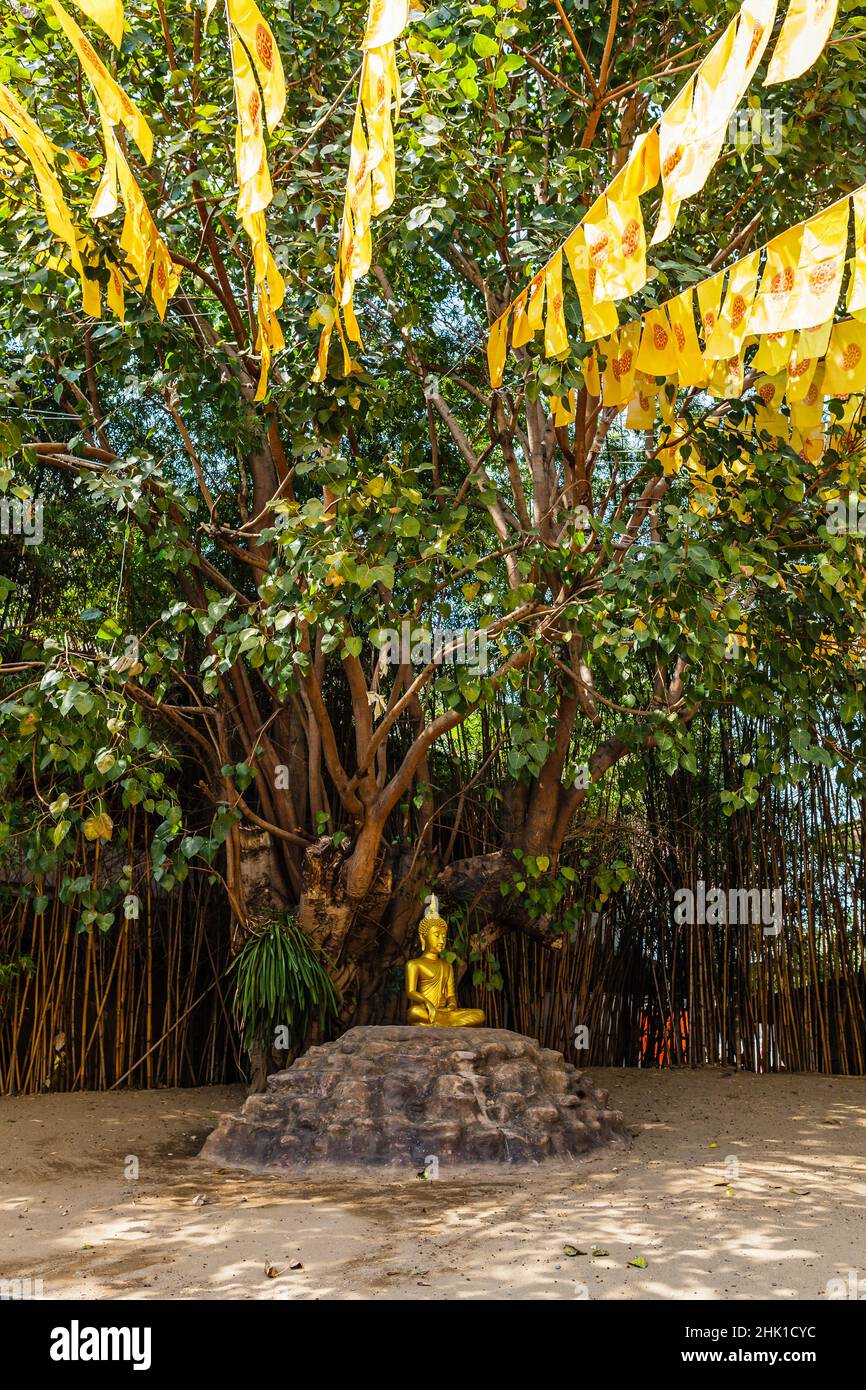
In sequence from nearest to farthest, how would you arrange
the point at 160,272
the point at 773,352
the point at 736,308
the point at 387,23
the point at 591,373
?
1. the point at 387,23
2. the point at 736,308
3. the point at 773,352
4. the point at 160,272
5. the point at 591,373

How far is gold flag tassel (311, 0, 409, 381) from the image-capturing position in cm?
155

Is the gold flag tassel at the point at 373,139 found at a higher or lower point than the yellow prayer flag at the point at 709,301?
lower

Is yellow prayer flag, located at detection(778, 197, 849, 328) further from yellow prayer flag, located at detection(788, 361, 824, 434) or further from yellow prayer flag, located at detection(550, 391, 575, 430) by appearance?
yellow prayer flag, located at detection(550, 391, 575, 430)

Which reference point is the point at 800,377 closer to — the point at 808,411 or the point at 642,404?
the point at 808,411

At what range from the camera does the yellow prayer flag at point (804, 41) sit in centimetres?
152

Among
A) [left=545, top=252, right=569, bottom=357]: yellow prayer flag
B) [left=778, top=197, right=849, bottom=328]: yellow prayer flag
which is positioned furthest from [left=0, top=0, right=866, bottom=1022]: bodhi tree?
[left=778, top=197, right=849, bottom=328]: yellow prayer flag

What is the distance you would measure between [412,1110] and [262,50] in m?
3.16

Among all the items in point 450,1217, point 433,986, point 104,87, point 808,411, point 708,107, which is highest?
point 808,411

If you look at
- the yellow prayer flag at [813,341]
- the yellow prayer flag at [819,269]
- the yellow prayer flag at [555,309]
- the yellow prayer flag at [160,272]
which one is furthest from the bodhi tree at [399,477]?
the yellow prayer flag at [819,269]

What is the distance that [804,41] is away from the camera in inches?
61.5

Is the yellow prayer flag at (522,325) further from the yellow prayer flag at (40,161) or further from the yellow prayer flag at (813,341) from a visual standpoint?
the yellow prayer flag at (40,161)

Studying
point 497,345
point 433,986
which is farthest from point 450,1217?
point 497,345

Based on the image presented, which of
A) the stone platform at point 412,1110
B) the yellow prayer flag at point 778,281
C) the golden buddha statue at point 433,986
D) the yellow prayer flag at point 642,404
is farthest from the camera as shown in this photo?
the golden buddha statue at point 433,986

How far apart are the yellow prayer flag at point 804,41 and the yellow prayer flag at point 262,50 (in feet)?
2.25
